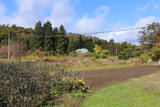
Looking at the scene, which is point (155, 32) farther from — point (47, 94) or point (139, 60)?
point (47, 94)

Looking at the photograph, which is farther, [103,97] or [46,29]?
[46,29]

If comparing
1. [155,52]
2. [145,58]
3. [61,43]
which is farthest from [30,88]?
[61,43]

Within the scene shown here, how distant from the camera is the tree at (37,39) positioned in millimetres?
50806

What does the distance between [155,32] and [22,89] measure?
119ft

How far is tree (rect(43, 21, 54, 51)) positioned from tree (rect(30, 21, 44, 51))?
3.12 ft

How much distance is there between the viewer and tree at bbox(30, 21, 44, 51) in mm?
50806

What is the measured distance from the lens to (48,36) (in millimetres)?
50062

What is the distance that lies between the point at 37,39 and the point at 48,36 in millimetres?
3113

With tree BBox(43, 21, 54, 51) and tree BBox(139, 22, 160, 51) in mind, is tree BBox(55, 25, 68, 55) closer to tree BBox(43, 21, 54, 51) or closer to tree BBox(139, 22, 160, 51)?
tree BBox(43, 21, 54, 51)

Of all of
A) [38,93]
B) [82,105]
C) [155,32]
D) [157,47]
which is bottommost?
[82,105]

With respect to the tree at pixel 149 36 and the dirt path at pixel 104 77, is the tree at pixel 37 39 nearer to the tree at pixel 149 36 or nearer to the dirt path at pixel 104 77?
the tree at pixel 149 36

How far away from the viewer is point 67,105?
6387mm

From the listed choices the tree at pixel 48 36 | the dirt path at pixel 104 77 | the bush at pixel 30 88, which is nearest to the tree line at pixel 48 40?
the tree at pixel 48 36

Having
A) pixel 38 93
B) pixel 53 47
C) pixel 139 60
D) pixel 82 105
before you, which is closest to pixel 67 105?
pixel 82 105
